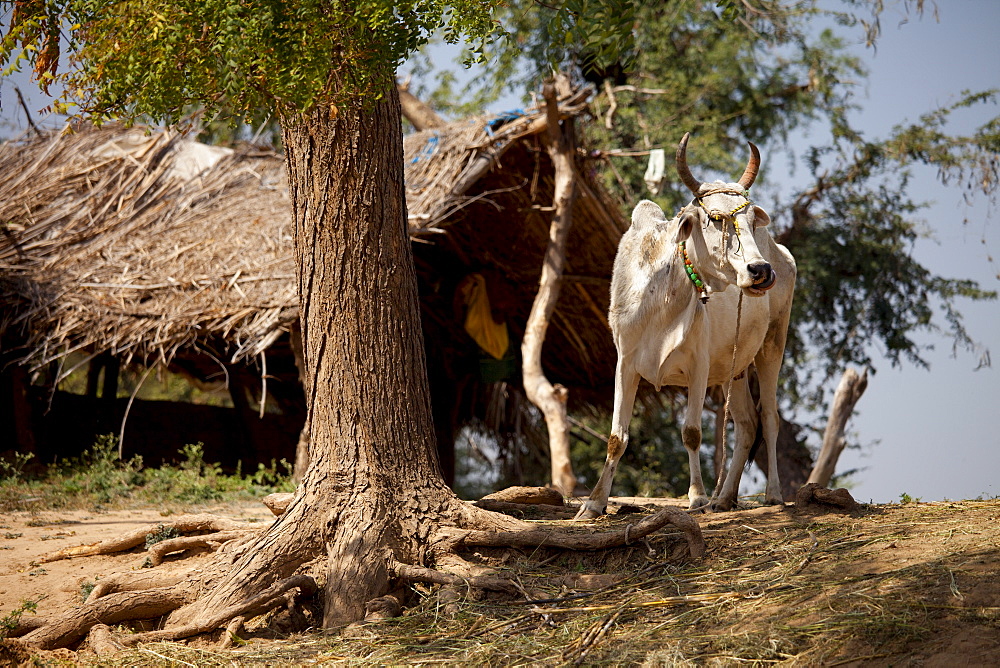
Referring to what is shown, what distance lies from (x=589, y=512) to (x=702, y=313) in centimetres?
147

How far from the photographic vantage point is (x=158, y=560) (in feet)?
16.9

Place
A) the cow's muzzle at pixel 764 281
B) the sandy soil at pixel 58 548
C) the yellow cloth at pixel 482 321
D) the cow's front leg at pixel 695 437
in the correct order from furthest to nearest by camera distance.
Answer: the yellow cloth at pixel 482 321, the cow's front leg at pixel 695 437, the cow's muzzle at pixel 764 281, the sandy soil at pixel 58 548

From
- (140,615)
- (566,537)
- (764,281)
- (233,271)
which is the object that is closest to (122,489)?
(233,271)

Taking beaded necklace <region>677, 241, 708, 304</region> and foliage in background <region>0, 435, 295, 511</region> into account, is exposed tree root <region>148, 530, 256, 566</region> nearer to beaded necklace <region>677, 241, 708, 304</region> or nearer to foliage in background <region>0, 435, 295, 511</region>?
foliage in background <region>0, 435, 295, 511</region>

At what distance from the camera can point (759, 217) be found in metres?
5.61

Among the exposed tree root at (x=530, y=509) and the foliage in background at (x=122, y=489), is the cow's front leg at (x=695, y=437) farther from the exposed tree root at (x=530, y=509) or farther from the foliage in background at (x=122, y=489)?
the foliage in background at (x=122, y=489)

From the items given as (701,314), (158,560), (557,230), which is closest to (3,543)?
(158,560)

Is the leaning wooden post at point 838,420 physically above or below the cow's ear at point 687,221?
below

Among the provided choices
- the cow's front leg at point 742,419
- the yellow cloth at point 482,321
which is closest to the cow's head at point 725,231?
the cow's front leg at point 742,419

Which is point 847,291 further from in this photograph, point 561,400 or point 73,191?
point 73,191

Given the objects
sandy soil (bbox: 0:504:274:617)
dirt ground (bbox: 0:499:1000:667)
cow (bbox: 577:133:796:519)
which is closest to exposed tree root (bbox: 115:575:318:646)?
dirt ground (bbox: 0:499:1000:667)

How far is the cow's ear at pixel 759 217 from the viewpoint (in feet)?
Result: 18.2

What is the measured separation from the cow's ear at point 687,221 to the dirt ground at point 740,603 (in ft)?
5.63

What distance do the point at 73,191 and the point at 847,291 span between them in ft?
33.5
